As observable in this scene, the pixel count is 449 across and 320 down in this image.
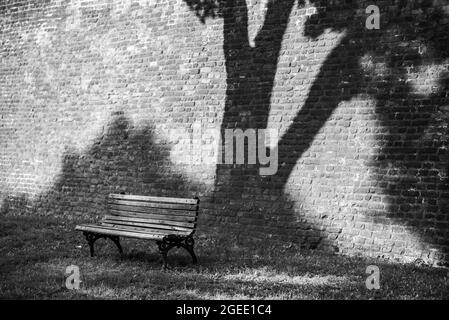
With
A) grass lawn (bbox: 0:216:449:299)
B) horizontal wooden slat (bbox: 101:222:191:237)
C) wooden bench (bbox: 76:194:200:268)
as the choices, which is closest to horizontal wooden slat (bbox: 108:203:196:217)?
wooden bench (bbox: 76:194:200:268)

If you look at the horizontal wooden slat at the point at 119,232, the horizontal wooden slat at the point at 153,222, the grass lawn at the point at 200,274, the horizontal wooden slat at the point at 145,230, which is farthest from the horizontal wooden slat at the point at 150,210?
the grass lawn at the point at 200,274

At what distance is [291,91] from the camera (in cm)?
841

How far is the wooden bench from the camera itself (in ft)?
21.4

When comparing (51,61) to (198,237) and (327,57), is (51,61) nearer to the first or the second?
(198,237)

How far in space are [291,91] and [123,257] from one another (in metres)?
3.85

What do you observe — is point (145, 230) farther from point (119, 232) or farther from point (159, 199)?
point (159, 199)

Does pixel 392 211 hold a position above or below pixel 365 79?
A: below

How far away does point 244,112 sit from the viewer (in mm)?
8781

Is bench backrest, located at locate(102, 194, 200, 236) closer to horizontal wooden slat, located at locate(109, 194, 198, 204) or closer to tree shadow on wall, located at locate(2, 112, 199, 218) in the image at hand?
horizontal wooden slat, located at locate(109, 194, 198, 204)

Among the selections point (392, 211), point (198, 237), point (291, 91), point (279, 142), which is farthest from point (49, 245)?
point (392, 211)

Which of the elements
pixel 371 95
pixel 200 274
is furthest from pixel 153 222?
pixel 371 95

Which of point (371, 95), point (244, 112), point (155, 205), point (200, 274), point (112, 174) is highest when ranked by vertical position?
point (371, 95)

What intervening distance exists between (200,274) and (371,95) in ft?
12.5

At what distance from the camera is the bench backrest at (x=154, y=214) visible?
6832 millimetres
